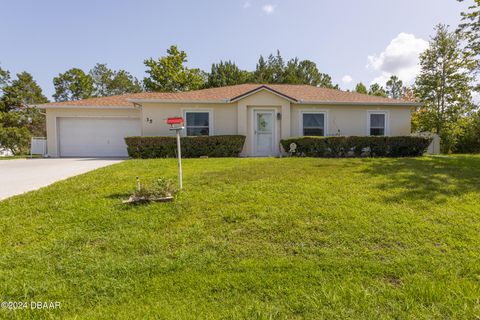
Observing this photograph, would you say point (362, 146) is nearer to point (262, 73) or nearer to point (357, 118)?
point (357, 118)

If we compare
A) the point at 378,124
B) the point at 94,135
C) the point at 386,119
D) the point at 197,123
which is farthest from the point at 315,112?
the point at 94,135

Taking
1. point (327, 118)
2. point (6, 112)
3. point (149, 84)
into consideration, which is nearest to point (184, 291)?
point (327, 118)

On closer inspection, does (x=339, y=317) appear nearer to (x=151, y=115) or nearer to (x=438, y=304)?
(x=438, y=304)

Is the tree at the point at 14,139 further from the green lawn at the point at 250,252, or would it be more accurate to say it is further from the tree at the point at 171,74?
the green lawn at the point at 250,252

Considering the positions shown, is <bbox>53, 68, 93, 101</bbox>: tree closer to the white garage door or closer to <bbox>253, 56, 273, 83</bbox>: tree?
<bbox>253, 56, 273, 83</bbox>: tree

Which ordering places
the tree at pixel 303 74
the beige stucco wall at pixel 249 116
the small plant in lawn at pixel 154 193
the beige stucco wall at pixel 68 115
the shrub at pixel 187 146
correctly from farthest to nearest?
the tree at pixel 303 74 → the beige stucco wall at pixel 68 115 → the beige stucco wall at pixel 249 116 → the shrub at pixel 187 146 → the small plant in lawn at pixel 154 193

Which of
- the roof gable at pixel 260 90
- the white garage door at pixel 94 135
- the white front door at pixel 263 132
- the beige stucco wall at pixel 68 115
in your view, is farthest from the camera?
the white garage door at pixel 94 135

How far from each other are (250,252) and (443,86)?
2327cm

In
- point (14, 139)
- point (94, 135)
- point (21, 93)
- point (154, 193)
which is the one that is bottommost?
point (154, 193)

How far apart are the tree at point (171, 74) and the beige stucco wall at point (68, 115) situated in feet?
46.6

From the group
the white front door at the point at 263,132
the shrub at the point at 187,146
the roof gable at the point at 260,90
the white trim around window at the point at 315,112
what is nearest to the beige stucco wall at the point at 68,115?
the shrub at the point at 187,146

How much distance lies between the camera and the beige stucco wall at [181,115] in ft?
41.6

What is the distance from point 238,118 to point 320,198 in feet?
27.8

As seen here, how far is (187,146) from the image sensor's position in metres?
11.7
